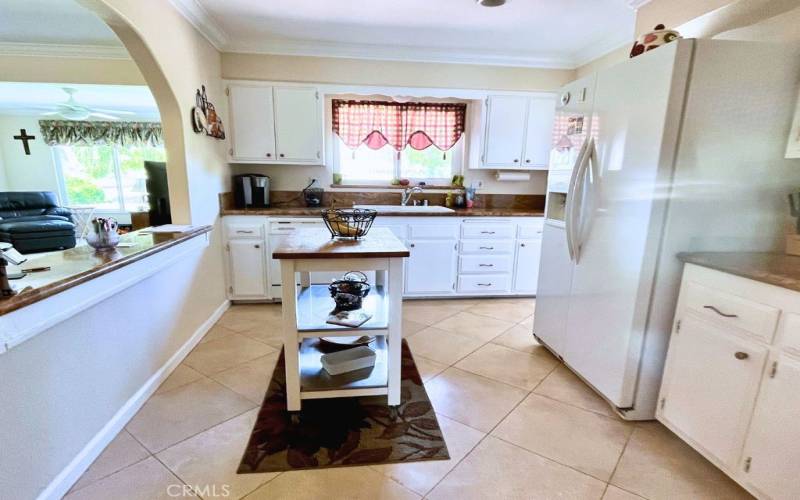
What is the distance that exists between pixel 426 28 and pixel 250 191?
6.95 ft

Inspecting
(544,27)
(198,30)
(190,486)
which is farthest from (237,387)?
(544,27)

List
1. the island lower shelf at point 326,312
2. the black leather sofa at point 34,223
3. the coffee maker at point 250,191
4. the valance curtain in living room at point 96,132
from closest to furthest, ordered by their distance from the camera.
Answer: the island lower shelf at point 326,312 < the coffee maker at point 250,191 < the black leather sofa at point 34,223 < the valance curtain in living room at point 96,132

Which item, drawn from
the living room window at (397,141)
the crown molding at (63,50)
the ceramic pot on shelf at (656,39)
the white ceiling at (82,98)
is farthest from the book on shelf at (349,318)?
the white ceiling at (82,98)

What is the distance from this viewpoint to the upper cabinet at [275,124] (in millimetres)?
3244

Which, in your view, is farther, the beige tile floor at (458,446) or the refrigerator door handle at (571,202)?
the refrigerator door handle at (571,202)

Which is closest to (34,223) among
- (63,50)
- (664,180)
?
(63,50)

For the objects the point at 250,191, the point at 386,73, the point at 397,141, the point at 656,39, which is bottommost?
the point at 250,191

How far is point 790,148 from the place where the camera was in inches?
61.2

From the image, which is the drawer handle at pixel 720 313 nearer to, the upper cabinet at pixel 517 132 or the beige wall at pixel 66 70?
the upper cabinet at pixel 517 132

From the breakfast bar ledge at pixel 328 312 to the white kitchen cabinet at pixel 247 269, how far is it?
1488mm

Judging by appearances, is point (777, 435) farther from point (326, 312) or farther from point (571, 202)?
point (326, 312)

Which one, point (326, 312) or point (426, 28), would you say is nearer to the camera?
point (326, 312)

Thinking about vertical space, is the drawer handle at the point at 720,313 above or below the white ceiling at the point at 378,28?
below

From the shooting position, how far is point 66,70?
10.5 ft
